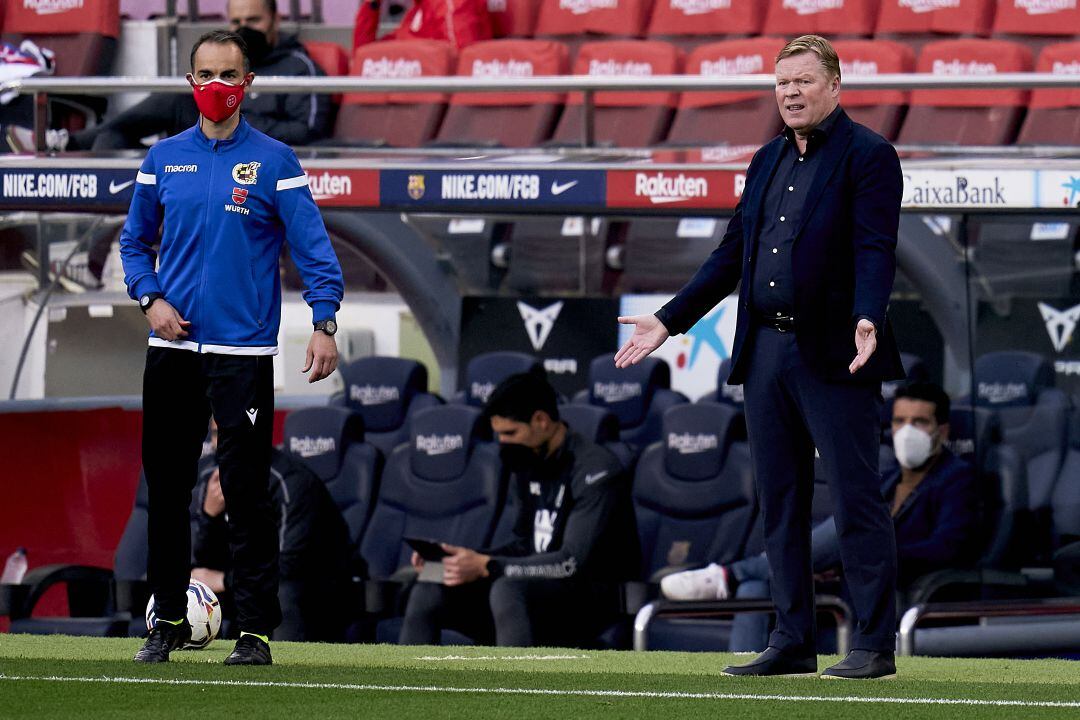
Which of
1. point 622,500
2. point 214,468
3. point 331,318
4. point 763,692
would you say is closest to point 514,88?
point 622,500

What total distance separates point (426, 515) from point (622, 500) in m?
1.37

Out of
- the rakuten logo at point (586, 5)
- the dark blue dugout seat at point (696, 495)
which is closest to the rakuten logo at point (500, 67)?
the rakuten logo at point (586, 5)

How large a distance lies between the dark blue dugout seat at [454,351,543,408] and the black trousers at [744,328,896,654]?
202 inches

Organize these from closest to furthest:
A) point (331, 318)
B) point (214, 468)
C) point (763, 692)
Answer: point (763, 692), point (331, 318), point (214, 468)

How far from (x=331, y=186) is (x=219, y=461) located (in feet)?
11.6

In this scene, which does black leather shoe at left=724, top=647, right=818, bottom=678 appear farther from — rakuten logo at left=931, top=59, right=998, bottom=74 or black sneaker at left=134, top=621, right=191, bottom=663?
rakuten logo at left=931, top=59, right=998, bottom=74

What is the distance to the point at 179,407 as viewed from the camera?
5312 mm

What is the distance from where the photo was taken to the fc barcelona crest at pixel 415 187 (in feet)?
28.1

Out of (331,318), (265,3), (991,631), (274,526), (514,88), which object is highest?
(265,3)

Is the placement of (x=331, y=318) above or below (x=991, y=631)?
above

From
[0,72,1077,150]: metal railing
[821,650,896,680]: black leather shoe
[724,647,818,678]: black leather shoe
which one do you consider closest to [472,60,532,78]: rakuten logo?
[0,72,1077,150]: metal railing

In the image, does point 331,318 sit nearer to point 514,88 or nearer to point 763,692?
point 763,692

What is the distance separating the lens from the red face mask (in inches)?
206

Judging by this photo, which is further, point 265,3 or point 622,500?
point 265,3
